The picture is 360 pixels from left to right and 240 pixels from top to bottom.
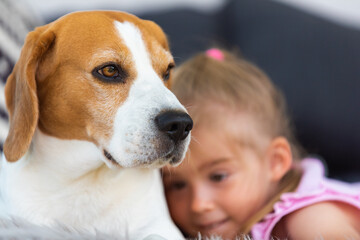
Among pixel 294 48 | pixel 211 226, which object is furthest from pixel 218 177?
pixel 294 48

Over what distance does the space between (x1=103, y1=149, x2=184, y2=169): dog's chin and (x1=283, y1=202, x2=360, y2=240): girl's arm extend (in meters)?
0.41

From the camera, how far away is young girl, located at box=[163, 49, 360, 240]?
121 cm

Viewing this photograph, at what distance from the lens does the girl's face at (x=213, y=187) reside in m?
1.32

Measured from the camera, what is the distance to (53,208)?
3.44ft

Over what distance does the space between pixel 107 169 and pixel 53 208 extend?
16cm

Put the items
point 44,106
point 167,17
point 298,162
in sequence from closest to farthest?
point 44,106
point 298,162
point 167,17

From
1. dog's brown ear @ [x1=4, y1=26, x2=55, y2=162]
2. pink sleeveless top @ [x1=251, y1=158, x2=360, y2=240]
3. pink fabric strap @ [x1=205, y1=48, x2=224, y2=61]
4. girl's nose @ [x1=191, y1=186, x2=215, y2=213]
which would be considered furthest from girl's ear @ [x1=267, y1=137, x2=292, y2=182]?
dog's brown ear @ [x1=4, y1=26, x2=55, y2=162]

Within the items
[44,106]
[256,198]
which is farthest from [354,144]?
[44,106]

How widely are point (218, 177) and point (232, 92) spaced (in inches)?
12.6

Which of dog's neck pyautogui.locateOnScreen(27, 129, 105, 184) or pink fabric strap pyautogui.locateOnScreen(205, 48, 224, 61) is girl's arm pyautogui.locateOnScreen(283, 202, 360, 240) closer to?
dog's neck pyautogui.locateOnScreen(27, 129, 105, 184)

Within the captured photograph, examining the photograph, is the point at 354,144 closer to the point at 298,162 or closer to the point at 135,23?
the point at 298,162

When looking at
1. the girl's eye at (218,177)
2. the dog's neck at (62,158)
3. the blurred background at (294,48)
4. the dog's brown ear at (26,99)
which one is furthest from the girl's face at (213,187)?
the blurred background at (294,48)

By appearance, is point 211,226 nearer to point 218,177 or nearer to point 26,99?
point 218,177

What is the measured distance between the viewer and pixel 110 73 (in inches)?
39.6
